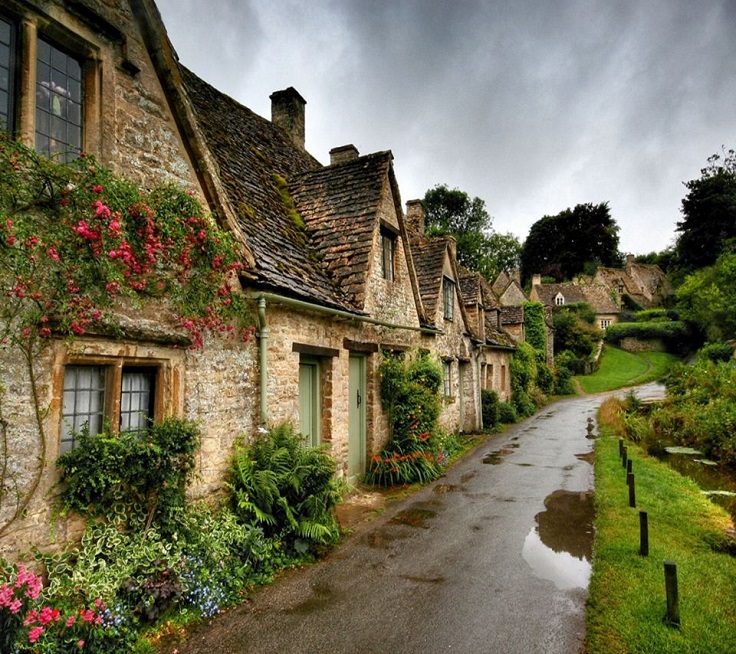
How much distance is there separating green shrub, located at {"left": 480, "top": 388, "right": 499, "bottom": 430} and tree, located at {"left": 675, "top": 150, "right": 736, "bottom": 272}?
1676 inches

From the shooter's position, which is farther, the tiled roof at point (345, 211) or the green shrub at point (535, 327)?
the green shrub at point (535, 327)

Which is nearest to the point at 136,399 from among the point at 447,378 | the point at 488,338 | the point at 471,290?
the point at 447,378

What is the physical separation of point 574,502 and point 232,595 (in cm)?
684

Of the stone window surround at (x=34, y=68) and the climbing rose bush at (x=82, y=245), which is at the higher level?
the stone window surround at (x=34, y=68)

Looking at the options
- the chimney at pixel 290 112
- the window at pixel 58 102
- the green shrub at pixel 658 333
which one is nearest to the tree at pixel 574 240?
the green shrub at pixel 658 333

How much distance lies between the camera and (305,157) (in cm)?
1513

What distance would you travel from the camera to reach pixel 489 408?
797 inches

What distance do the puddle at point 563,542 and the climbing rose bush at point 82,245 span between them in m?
5.52

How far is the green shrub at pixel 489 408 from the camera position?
20109 millimetres

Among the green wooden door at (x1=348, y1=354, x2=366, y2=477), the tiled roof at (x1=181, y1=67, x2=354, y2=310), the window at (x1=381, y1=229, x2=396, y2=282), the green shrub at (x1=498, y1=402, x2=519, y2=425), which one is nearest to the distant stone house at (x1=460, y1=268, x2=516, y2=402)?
the green shrub at (x1=498, y1=402, x2=519, y2=425)

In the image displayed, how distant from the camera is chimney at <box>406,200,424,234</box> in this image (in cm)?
1994

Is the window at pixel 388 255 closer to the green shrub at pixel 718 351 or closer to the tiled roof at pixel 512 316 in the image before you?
the tiled roof at pixel 512 316

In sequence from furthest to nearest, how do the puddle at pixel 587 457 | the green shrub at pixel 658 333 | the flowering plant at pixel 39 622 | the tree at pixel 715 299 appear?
the green shrub at pixel 658 333 < the tree at pixel 715 299 < the puddle at pixel 587 457 < the flowering plant at pixel 39 622

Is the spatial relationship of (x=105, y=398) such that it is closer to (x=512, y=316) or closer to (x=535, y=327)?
(x=512, y=316)
